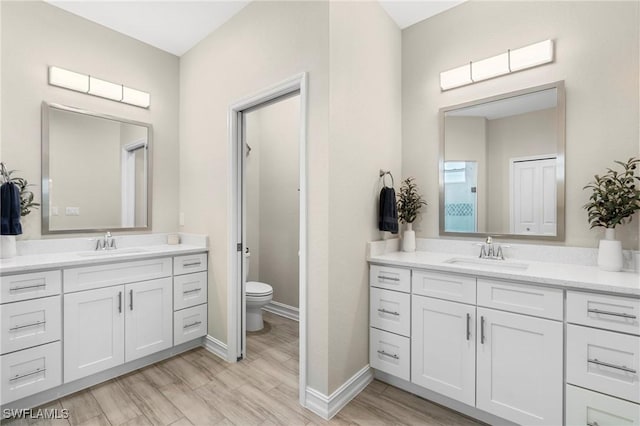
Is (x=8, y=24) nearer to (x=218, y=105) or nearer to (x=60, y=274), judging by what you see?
(x=218, y=105)

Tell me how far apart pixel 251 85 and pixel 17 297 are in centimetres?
197

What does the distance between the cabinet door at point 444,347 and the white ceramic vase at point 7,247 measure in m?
2.67

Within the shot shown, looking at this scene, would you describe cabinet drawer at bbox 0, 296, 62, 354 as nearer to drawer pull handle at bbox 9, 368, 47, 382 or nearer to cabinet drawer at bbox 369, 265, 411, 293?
drawer pull handle at bbox 9, 368, 47, 382

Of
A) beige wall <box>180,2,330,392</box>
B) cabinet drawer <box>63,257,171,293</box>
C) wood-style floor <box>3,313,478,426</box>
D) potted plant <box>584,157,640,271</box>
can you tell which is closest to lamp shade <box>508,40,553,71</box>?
potted plant <box>584,157,640,271</box>

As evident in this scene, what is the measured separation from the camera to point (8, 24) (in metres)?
2.10

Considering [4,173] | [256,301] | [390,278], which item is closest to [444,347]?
[390,278]

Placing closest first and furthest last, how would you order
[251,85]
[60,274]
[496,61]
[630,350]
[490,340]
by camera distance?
[630,350]
[490,340]
[60,274]
[496,61]
[251,85]

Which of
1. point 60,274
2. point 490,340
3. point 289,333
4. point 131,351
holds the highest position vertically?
point 60,274

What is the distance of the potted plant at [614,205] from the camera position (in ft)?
5.30

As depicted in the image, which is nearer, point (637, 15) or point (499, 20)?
point (637, 15)

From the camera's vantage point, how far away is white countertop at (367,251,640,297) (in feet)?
4.43

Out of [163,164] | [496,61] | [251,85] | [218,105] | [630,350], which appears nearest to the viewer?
[630,350]

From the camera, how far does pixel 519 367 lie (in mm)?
1570

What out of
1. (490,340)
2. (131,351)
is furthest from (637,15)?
(131,351)
